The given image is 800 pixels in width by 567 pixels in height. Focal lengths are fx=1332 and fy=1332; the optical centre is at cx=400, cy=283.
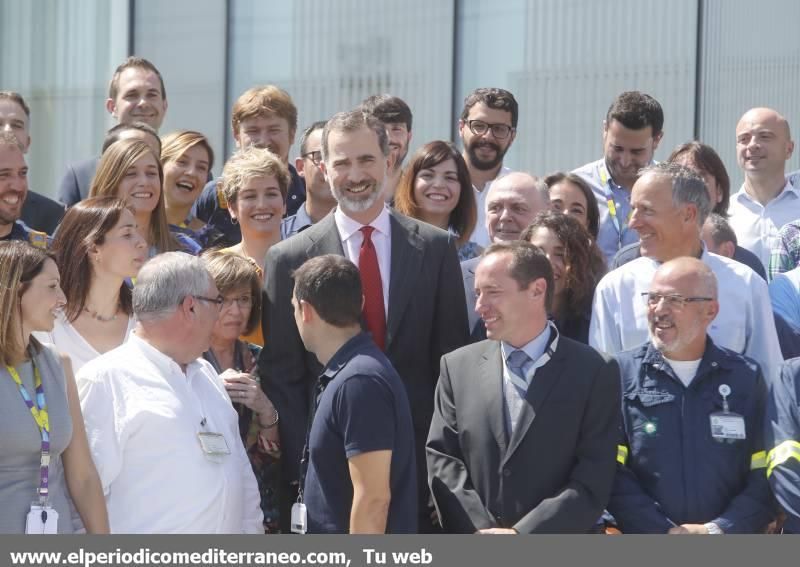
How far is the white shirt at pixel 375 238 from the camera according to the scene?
579 cm

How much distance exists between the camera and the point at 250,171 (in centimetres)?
664

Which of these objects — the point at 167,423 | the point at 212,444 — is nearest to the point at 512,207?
the point at 212,444

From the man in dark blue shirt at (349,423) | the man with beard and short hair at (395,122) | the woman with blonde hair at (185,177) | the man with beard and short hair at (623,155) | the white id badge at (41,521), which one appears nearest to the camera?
the white id badge at (41,521)

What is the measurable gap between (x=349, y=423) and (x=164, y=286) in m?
0.93

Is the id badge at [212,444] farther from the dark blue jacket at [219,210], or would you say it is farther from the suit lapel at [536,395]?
the dark blue jacket at [219,210]

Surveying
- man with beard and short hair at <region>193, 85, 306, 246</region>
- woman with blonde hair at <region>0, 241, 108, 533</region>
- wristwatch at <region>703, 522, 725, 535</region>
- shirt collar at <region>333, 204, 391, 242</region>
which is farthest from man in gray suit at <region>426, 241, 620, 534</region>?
man with beard and short hair at <region>193, 85, 306, 246</region>

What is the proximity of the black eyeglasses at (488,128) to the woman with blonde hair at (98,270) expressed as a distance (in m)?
2.44

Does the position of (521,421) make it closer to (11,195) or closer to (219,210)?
(11,195)

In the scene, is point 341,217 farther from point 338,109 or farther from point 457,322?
point 338,109

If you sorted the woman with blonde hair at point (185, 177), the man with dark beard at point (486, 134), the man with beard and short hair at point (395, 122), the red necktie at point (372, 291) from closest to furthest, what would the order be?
the red necktie at point (372, 291) < the woman with blonde hair at point (185, 177) < the man with beard and short hair at point (395, 122) < the man with dark beard at point (486, 134)

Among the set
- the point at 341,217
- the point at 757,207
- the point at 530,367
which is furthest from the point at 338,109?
the point at 530,367

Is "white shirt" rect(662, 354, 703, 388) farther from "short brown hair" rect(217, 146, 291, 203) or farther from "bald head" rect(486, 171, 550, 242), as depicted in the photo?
"short brown hair" rect(217, 146, 291, 203)

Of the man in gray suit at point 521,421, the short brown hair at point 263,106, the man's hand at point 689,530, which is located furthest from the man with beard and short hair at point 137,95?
the man's hand at point 689,530

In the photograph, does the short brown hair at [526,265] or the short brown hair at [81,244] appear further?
the short brown hair at [81,244]
